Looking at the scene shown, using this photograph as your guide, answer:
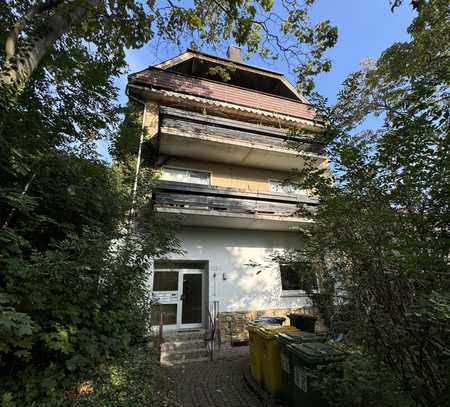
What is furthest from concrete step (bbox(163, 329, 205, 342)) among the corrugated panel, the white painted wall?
the corrugated panel

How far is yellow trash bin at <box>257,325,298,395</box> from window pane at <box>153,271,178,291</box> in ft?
15.4

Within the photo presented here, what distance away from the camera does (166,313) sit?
8.34m

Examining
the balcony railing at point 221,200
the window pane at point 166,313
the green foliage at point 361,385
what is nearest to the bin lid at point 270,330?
the green foliage at point 361,385

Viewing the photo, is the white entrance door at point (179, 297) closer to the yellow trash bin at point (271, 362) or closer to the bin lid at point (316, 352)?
the yellow trash bin at point (271, 362)

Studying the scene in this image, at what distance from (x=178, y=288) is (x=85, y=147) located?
5774 mm

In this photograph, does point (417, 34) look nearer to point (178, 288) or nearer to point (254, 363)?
point (254, 363)

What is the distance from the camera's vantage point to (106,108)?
213 inches

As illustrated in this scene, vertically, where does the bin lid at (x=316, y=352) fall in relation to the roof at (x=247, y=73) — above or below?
below

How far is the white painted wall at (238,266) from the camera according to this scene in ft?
29.3

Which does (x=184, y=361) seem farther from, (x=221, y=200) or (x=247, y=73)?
(x=247, y=73)

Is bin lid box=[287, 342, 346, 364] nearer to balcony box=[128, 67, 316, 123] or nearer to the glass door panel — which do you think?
the glass door panel

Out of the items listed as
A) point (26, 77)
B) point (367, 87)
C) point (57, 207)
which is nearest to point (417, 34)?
point (367, 87)

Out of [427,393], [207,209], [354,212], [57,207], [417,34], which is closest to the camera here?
[427,393]

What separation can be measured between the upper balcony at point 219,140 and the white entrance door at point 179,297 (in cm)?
499
